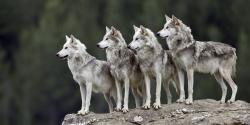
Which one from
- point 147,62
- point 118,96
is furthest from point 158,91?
point 118,96

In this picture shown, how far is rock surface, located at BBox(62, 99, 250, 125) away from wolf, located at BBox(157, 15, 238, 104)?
1.03 feet

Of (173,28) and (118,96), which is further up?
(173,28)

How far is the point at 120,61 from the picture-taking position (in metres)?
30.4

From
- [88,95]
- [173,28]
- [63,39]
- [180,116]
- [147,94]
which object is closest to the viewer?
[180,116]

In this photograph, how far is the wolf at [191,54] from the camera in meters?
30.3

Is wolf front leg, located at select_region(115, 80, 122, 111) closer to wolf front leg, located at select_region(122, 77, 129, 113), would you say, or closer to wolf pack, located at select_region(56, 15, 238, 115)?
wolf pack, located at select_region(56, 15, 238, 115)

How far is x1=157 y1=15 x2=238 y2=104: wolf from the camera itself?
3034 cm

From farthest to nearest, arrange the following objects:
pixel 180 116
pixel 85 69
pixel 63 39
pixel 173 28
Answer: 1. pixel 63 39
2. pixel 85 69
3. pixel 173 28
4. pixel 180 116

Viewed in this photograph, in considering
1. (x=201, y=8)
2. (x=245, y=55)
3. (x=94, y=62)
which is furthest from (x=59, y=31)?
(x=94, y=62)

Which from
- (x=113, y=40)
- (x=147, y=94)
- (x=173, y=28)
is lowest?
(x=147, y=94)

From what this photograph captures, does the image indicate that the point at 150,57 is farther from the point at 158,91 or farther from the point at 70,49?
the point at 70,49

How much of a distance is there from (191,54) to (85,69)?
2.69 meters

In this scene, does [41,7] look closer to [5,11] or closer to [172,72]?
[5,11]

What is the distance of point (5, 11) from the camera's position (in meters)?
75.6
